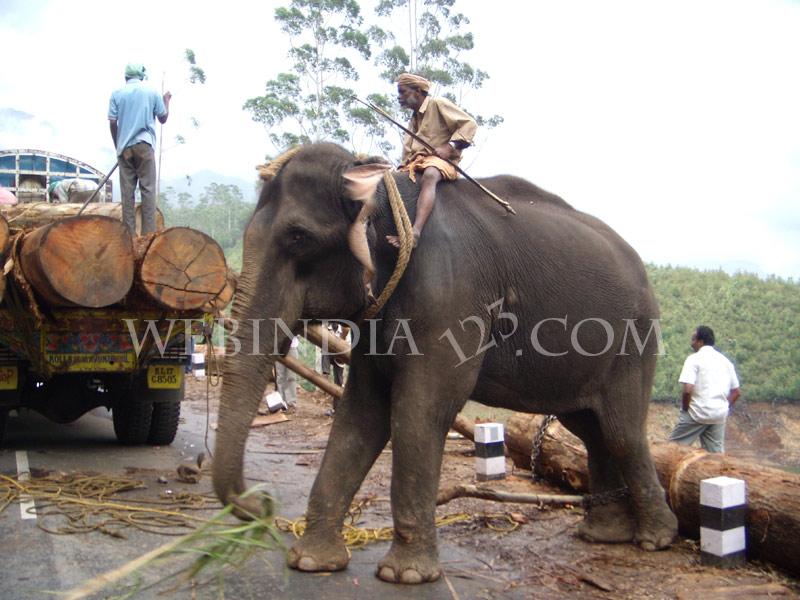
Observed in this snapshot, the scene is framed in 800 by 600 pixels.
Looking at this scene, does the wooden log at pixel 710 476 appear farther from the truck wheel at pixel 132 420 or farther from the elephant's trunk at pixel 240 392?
the truck wheel at pixel 132 420

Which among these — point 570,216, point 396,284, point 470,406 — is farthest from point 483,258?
point 470,406

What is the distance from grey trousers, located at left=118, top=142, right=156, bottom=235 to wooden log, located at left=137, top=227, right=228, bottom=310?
1.59 meters

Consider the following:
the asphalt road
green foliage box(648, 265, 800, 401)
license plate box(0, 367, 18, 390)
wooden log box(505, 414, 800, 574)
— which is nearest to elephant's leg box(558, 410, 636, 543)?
wooden log box(505, 414, 800, 574)

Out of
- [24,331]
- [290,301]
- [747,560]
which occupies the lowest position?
[747,560]

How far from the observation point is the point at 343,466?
476 cm

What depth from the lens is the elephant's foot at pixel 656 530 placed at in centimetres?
528

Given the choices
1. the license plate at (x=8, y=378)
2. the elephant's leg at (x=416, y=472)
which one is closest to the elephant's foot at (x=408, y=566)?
the elephant's leg at (x=416, y=472)

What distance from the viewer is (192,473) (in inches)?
262

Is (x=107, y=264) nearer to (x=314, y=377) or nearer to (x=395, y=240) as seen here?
(x=395, y=240)

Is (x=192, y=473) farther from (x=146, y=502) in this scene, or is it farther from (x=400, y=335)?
(x=400, y=335)

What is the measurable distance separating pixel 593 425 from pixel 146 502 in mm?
3177

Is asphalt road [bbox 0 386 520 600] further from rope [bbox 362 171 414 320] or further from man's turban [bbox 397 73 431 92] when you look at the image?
man's turban [bbox 397 73 431 92]

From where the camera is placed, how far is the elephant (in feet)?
13.5

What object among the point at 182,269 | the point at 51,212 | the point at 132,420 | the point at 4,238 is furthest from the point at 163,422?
the point at 4,238
